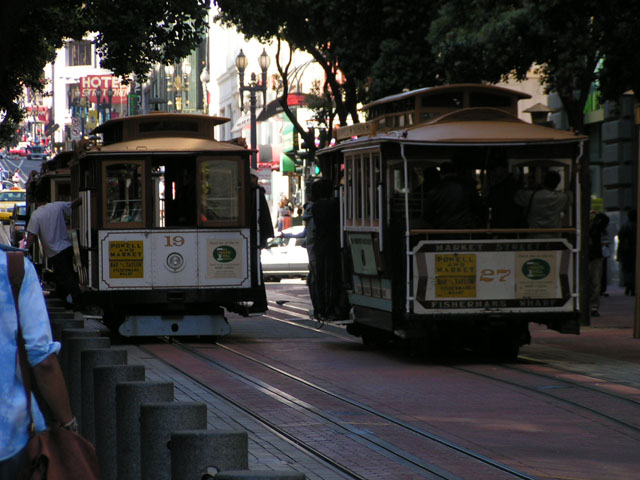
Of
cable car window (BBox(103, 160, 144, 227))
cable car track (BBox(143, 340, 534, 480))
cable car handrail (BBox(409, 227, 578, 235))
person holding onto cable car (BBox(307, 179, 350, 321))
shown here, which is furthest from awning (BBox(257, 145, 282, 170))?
cable car track (BBox(143, 340, 534, 480))

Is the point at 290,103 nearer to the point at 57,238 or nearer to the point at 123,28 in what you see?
the point at 123,28

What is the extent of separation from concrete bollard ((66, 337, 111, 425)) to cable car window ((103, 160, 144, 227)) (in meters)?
7.72

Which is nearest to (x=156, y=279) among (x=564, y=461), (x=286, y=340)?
(x=286, y=340)

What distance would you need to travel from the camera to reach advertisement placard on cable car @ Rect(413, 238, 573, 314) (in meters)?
14.0

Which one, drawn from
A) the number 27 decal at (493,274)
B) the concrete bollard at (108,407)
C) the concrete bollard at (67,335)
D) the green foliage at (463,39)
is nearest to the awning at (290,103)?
the green foliage at (463,39)

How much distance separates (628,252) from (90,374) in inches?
825

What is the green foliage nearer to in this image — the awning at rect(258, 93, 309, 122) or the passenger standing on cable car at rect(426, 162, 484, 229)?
the passenger standing on cable car at rect(426, 162, 484, 229)

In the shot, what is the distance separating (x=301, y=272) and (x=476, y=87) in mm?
20956

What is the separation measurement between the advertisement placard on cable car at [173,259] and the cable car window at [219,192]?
0.19m

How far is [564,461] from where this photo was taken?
845cm

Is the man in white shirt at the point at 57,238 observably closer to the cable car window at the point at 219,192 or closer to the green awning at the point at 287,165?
the cable car window at the point at 219,192

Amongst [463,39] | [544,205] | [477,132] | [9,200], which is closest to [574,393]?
[544,205]

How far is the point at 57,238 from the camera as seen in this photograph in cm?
1886

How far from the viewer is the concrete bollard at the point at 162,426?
18.2 ft
